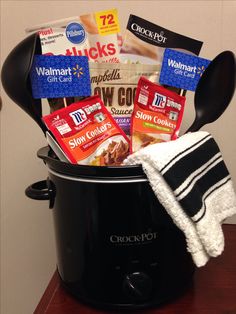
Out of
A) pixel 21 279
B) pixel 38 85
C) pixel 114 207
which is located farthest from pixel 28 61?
pixel 21 279

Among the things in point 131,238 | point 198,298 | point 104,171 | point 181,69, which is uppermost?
point 181,69

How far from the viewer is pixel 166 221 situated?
517mm

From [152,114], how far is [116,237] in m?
0.22

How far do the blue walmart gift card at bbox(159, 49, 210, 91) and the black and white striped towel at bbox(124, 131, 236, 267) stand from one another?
4.8 inches

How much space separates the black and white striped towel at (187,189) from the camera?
483mm

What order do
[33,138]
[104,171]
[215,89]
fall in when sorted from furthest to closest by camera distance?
[33,138] < [215,89] < [104,171]

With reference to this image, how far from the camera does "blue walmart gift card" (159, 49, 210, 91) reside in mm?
595

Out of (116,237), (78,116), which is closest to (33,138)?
(78,116)

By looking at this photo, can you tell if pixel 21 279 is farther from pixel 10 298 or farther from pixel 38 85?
pixel 38 85

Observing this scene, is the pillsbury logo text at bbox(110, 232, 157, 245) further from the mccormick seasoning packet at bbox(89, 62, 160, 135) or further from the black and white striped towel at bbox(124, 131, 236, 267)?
the mccormick seasoning packet at bbox(89, 62, 160, 135)

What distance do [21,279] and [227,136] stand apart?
0.67 metres

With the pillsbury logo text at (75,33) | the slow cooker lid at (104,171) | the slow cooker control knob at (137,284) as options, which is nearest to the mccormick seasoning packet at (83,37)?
the pillsbury logo text at (75,33)

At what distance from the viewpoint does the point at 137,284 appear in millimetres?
518

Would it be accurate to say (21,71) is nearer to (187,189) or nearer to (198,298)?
(187,189)
